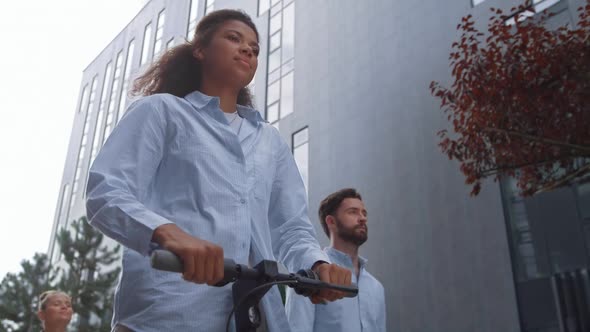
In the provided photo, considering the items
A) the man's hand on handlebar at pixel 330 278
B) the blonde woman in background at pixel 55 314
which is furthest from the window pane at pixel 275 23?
the man's hand on handlebar at pixel 330 278

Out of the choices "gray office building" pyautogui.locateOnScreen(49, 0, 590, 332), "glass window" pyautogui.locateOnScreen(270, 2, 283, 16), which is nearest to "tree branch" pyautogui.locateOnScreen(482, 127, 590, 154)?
"gray office building" pyautogui.locateOnScreen(49, 0, 590, 332)

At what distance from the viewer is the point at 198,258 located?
106 centimetres

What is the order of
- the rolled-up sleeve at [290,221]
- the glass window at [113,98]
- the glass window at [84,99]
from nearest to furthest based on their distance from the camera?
the rolled-up sleeve at [290,221], the glass window at [113,98], the glass window at [84,99]

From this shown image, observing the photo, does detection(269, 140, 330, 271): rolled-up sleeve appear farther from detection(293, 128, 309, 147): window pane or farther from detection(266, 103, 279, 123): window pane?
detection(266, 103, 279, 123): window pane

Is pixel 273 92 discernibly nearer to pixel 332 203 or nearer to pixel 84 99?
pixel 332 203

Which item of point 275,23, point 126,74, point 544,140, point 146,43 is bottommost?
point 544,140

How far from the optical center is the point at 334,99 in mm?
13070

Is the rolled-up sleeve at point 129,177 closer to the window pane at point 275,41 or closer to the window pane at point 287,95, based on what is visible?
the window pane at point 287,95

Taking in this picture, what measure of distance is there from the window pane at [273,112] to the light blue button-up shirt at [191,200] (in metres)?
13.2

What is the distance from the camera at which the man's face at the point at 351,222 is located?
17.4 ft

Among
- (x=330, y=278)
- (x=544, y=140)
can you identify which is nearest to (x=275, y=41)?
(x=544, y=140)

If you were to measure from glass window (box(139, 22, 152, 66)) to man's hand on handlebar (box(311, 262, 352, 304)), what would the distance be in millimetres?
24399

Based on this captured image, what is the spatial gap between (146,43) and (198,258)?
1024 inches

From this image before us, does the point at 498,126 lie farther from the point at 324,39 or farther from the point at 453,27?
the point at 324,39
